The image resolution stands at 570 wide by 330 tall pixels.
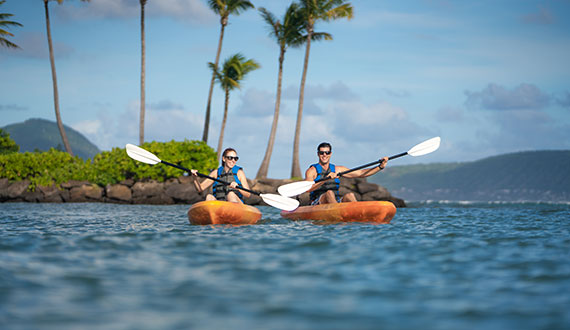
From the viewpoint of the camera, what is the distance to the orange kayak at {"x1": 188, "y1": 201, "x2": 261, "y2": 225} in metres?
9.06

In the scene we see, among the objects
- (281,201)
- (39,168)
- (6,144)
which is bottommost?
(281,201)

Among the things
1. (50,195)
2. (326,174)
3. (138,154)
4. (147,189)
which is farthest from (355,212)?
(50,195)

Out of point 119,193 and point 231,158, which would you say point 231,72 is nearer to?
point 119,193

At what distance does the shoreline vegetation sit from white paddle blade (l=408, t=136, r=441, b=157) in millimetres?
12779

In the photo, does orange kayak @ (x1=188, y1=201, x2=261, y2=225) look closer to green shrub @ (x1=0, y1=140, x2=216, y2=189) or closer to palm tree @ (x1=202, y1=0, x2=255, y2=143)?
green shrub @ (x1=0, y1=140, x2=216, y2=189)

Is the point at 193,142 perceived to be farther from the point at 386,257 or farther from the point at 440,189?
the point at 440,189

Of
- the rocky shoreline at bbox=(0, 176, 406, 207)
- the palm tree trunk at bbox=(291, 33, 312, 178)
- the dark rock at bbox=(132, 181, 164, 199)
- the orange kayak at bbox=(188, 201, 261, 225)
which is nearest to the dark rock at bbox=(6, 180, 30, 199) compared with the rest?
the rocky shoreline at bbox=(0, 176, 406, 207)

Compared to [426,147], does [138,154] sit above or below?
below

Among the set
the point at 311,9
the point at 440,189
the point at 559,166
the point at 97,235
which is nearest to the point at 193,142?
the point at 311,9

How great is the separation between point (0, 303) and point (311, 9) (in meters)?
26.5

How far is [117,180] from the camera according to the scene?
81.9 feet

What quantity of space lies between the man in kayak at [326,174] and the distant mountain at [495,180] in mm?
104656

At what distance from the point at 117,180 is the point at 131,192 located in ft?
4.86

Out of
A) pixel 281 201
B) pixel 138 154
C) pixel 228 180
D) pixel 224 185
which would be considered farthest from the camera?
pixel 138 154
